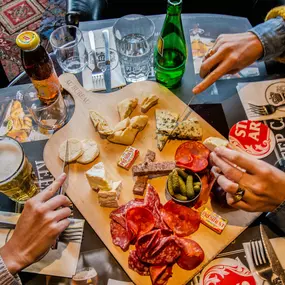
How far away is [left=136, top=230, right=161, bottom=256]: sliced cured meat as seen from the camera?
1073mm

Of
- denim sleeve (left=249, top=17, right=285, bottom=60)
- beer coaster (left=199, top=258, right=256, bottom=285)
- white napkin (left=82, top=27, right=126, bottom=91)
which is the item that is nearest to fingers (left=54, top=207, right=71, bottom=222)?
beer coaster (left=199, top=258, right=256, bottom=285)

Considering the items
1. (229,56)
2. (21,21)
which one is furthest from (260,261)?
(21,21)

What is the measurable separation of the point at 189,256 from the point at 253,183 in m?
0.31

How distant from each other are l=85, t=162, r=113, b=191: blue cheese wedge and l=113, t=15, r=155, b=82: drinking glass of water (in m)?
0.47

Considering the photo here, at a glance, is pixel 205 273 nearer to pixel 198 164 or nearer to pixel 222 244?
pixel 222 244

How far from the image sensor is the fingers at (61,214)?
43.7 inches

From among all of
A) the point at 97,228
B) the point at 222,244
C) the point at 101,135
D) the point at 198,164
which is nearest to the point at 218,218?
the point at 222,244

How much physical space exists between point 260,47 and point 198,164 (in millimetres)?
554

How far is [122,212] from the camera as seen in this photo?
1.20 metres

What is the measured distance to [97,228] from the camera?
120 cm

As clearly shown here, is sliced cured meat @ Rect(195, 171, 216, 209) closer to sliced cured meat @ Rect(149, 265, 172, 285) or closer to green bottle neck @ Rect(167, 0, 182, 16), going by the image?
sliced cured meat @ Rect(149, 265, 172, 285)

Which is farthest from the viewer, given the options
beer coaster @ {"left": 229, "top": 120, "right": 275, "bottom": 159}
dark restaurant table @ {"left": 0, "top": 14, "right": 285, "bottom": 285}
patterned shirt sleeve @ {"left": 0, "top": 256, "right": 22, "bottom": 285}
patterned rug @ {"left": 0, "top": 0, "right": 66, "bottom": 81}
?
patterned rug @ {"left": 0, "top": 0, "right": 66, "bottom": 81}

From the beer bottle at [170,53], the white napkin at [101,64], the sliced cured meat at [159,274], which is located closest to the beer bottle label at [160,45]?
the beer bottle at [170,53]

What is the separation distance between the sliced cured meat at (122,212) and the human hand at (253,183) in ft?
0.94
